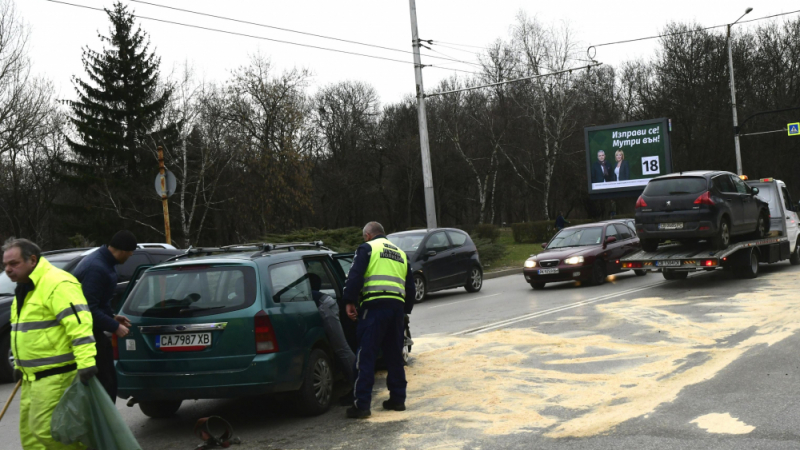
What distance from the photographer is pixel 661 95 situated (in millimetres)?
55469

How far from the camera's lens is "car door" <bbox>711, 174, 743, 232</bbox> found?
16.5m

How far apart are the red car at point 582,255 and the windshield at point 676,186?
1.93 metres

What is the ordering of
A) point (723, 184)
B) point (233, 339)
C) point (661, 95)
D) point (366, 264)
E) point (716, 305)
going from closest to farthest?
1. point (233, 339)
2. point (366, 264)
3. point (716, 305)
4. point (723, 184)
5. point (661, 95)

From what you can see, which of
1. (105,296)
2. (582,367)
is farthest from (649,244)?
(105,296)

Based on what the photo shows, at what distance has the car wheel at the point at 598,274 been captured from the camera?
18562 millimetres

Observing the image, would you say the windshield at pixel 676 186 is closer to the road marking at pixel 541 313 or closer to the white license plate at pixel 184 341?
the road marking at pixel 541 313

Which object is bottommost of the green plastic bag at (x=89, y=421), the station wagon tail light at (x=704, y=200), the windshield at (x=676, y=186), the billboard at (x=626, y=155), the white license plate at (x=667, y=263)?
the white license plate at (x=667, y=263)

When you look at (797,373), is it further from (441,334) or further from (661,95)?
(661,95)

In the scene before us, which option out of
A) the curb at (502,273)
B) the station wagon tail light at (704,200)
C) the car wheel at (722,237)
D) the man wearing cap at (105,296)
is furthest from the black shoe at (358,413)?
the curb at (502,273)

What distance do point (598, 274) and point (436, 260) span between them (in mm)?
3967

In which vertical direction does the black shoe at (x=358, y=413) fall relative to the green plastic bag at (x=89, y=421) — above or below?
below

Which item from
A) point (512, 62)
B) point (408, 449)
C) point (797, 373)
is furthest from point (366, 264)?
point (512, 62)

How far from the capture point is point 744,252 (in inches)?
680

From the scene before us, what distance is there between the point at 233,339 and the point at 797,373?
540 cm
